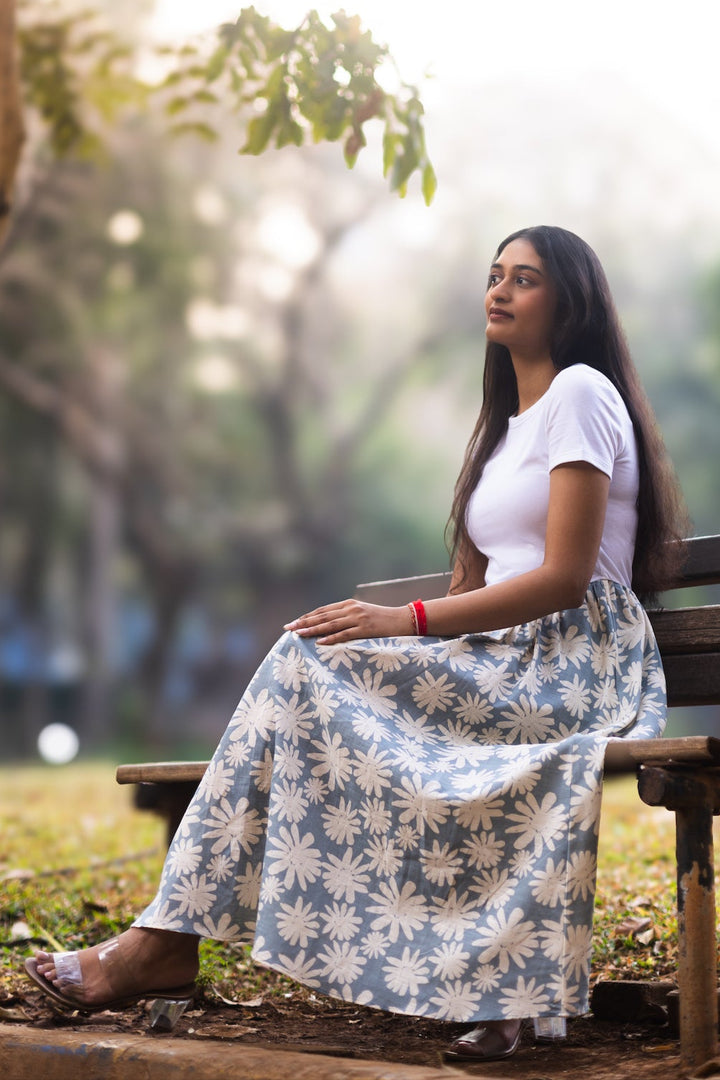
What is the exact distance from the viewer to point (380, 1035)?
109 inches

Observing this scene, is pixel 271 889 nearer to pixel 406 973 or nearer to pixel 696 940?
pixel 406 973

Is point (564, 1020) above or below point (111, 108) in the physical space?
below

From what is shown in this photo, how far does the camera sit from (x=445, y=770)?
2414mm

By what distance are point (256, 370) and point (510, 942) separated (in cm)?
2282

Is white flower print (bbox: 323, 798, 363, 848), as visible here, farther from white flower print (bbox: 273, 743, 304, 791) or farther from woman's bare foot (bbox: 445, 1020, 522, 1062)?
woman's bare foot (bbox: 445, 1020, 522, 1062)

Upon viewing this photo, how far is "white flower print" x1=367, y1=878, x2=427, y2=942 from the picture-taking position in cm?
234

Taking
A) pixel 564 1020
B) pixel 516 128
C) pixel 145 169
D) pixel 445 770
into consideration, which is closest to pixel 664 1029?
pixel 564 1020

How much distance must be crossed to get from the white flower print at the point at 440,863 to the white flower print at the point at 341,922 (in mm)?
155

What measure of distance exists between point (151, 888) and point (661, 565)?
256cm

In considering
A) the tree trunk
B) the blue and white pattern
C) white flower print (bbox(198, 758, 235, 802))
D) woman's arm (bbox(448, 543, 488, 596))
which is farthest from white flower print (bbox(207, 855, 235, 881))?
the tree trunk

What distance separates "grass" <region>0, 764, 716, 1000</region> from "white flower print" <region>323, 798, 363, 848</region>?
3.24 feet

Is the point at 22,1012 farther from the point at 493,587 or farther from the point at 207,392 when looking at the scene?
the point at 207,392

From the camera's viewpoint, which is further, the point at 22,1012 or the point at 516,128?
the point at 516,128

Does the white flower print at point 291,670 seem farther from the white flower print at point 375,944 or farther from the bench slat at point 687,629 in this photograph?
the bench slat at point 687,629
